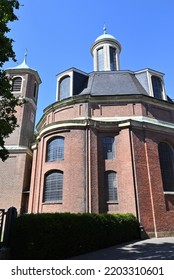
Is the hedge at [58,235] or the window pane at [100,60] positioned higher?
the window pane at [100,60]

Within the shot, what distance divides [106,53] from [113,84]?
9.36 metres

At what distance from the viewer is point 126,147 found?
16.4 meters

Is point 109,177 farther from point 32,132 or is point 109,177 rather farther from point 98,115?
point 32,132

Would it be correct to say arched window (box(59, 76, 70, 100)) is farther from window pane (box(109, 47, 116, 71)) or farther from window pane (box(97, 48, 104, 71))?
window pane (box(109, 47, 116, 71))

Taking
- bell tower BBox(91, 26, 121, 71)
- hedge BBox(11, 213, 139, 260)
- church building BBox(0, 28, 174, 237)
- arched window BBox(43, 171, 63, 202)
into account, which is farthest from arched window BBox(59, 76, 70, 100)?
hedge BBox(11, 213, 139, 260)

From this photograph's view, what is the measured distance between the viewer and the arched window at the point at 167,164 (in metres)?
16.5

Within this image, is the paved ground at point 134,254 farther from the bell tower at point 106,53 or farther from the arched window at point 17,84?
the bell tower at point 106,53

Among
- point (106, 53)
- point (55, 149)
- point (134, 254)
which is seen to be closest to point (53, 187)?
point (55, 149)

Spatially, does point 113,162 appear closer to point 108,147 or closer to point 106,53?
point 108,147

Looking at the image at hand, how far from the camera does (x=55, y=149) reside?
17.5 metres

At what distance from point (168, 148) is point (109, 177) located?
19.4ft

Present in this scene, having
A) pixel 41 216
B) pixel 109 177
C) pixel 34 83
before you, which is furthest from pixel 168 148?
pixel 34 83

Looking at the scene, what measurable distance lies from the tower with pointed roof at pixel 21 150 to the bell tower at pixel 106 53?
8.41 meters

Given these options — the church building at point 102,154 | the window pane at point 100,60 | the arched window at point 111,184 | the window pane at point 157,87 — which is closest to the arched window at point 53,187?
the church building at point 102,154
